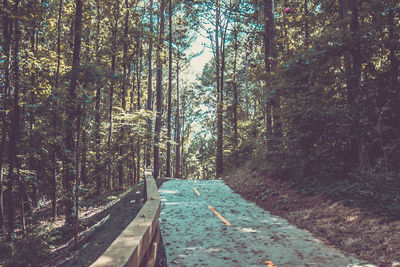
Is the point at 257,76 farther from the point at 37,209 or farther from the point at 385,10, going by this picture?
the point at 37,209

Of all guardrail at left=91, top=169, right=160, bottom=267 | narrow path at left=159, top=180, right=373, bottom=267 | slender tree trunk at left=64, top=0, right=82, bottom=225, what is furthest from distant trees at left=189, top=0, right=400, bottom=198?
guardrail at left=91, top=169, right=160, bottom=267

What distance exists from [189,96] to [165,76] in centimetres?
507

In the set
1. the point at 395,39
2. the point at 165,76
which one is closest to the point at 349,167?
the point at 395,39

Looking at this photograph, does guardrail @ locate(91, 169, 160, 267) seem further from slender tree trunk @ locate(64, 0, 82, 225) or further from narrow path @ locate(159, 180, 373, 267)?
slender tree trunk @ locate(64, 0, 82, 225)

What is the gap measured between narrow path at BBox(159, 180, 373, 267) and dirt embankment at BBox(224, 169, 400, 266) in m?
0.41

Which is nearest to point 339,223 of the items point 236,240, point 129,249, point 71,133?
point 236,240

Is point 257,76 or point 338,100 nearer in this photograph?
point 338,100

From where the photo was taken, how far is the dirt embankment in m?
5.26

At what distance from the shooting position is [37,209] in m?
18.2

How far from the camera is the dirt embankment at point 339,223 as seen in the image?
17.3ft

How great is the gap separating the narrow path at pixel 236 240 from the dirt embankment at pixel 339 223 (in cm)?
41

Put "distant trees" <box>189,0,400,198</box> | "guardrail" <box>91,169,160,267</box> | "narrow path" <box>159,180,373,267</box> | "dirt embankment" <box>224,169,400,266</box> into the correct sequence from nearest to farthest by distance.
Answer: "guardrail" <box>91,169,160,267</box> → "narrow path" <box>159,180,373,267</box> → "dirt embankment" <box>224,169,400,266</box> → "distant trees" <box>189,0,400,198</box>

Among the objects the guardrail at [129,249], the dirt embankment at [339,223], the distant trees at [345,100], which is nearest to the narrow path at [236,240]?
the dirt embankment at [339,223]

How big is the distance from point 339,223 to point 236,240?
295cm
